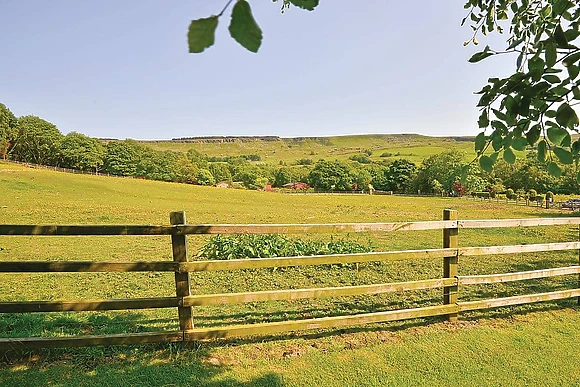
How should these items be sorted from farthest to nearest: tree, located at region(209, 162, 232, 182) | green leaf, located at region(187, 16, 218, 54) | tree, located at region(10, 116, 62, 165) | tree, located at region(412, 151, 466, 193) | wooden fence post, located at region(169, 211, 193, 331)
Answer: tree, located at region(209, 162, 232, 182)
tree, located at region(412, 151, 466, 193)
tree, located at region(10, 116, 62, 165)
wooden fence post, located at region(169, 211, 193, 331)
green leaf, located at region(187, 16, 218, 54)

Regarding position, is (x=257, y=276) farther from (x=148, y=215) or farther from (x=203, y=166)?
(x=203, y=166)

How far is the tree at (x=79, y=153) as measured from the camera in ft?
220

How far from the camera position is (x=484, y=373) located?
11.3 ft

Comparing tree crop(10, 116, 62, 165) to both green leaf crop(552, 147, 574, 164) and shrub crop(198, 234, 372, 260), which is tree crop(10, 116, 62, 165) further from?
green leaf crop(552, 147, 574, 164)

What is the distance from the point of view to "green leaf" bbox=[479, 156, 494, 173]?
1.55 metres

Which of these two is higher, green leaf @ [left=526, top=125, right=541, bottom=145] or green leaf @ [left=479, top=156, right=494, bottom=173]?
green leaf @ [left=526, top=125, right=541, bottom=145]

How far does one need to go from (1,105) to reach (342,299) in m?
76.9

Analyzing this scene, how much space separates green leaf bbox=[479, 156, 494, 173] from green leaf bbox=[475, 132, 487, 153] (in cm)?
4

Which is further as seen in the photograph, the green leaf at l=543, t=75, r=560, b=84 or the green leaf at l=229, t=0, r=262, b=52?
the green leaf at l=543, t=75, r=560, b=84

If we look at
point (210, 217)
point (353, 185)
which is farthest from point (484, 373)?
point (353, 185)

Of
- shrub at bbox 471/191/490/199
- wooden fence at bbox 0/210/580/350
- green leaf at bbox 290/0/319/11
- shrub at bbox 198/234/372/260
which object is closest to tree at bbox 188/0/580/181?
green leaf at bbox 290/0/319/11

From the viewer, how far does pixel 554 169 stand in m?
1.48

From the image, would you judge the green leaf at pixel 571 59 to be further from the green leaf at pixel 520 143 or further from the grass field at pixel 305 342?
the grass field at pixel 305 342

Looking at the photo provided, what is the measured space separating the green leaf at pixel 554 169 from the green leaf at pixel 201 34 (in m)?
1.45
